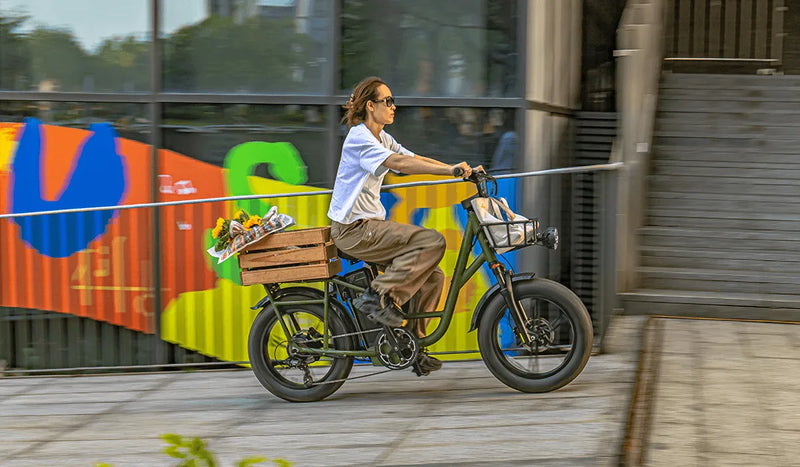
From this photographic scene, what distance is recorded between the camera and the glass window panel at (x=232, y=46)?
8.10 m

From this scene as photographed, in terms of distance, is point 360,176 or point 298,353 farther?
point 298,353

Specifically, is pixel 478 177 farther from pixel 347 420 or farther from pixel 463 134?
pixel 463 134

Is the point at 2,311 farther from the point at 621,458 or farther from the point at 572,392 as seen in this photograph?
the point at 621,458

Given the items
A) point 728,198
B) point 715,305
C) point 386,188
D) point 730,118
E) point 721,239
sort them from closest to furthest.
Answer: point 386,188, point 715,305, point 721,239, point 728,198, point 730,118

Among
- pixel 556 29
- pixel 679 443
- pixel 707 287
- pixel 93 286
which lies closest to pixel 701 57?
pixel 556 29

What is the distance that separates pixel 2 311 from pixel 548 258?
395 centimetres

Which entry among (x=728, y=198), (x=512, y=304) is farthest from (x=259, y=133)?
(x=728, y=198)

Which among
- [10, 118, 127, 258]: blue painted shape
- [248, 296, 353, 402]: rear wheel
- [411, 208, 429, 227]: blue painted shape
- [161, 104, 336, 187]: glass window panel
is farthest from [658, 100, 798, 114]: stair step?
[248, 296, 353, 402]: rear wheel

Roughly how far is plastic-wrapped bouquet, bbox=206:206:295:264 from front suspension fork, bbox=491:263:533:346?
1.25 meters

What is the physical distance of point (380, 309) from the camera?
218 inches

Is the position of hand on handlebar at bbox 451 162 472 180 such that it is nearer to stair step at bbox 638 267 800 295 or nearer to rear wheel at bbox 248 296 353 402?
rear wheel at bbox 248 296 353 402

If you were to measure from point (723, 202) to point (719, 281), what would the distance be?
130cm

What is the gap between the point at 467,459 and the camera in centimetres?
437

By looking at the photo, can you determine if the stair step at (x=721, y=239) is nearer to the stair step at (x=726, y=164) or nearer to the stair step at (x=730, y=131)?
the stair step at (x=726, y=164)
